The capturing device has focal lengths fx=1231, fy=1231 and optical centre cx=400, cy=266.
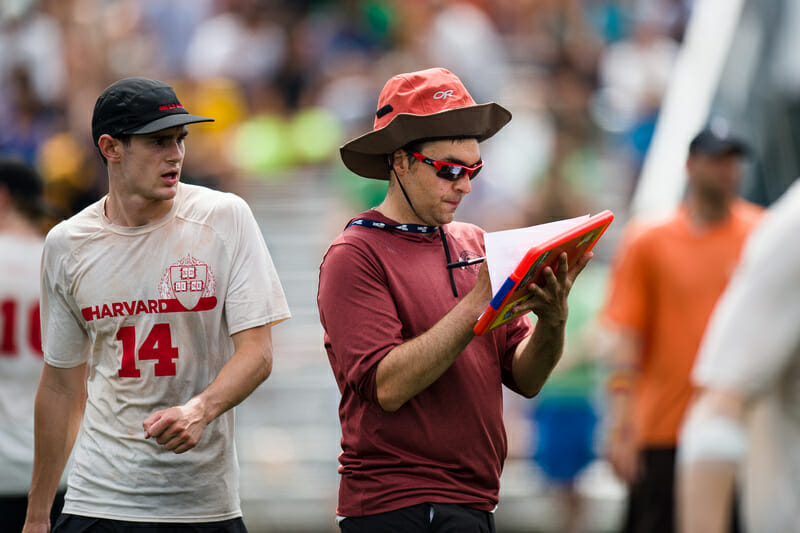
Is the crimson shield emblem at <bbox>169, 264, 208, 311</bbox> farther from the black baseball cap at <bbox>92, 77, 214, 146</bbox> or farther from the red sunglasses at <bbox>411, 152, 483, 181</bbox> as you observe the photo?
the red sunglasses at <bbox>411, 152, 483, 181</bbox>

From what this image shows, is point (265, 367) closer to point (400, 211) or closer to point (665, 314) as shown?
point (400, 211)

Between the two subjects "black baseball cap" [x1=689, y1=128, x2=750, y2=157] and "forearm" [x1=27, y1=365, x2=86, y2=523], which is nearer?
"forearm" [x1=27, y1=365, x2=86, y2=523]

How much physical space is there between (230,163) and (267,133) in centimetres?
56

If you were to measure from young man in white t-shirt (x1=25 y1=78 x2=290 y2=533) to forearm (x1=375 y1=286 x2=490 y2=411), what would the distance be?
1.88ft

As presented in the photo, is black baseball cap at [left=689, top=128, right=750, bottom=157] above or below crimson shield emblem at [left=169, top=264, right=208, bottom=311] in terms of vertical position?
above

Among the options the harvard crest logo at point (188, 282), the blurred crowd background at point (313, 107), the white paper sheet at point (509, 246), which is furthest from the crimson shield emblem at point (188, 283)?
the blurred crowd background at point (313, 107)

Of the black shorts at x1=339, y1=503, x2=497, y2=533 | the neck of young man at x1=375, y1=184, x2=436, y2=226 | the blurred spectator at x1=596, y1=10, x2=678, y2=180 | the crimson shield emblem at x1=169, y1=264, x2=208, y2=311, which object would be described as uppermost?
the blurred spectator at x1=596, y1=10, x2=678, y2=180

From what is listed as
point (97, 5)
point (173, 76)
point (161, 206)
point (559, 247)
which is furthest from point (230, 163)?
point (559, 247)

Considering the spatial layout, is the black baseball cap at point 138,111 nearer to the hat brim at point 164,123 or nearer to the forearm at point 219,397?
the hat brim at point 164,123

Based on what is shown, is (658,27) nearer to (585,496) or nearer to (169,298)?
(585,496)

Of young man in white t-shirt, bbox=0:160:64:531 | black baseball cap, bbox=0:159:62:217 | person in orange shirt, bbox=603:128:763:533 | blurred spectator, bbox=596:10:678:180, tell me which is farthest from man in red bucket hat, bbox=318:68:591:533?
blurred spectator, bbox=596:10:678:180

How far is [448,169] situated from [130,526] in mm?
1697

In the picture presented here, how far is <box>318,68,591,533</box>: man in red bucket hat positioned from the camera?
13.4ft

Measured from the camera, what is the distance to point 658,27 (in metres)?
13.9
